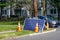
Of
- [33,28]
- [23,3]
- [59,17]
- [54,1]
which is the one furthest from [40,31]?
[59,17]

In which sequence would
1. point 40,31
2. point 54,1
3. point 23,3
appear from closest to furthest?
point 40,31 → point 23,3 → point 54,1

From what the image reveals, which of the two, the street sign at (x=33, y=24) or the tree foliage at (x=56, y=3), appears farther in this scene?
the tree foliage at (x=56, y=3)

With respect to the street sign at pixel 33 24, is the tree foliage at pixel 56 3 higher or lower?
higher

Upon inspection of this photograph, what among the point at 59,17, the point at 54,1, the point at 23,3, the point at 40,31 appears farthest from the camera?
the point at 59,17

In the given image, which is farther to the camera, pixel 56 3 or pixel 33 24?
pixel 56 3

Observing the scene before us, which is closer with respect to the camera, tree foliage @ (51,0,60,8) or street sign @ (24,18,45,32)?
street sign @ (24,18,45,32)

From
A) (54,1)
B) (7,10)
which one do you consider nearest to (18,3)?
(54,1)

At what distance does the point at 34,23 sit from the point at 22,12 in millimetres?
36866

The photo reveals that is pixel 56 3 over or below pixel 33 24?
over

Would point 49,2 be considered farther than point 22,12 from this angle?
No

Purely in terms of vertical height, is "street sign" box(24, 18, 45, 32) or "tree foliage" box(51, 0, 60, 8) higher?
"tree foliage" box(51, 0, 60, 8)

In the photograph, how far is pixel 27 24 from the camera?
91.6 ft

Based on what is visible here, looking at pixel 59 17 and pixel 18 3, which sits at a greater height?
pixel 18 3

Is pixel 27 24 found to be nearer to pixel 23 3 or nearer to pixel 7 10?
pixel 23 3
